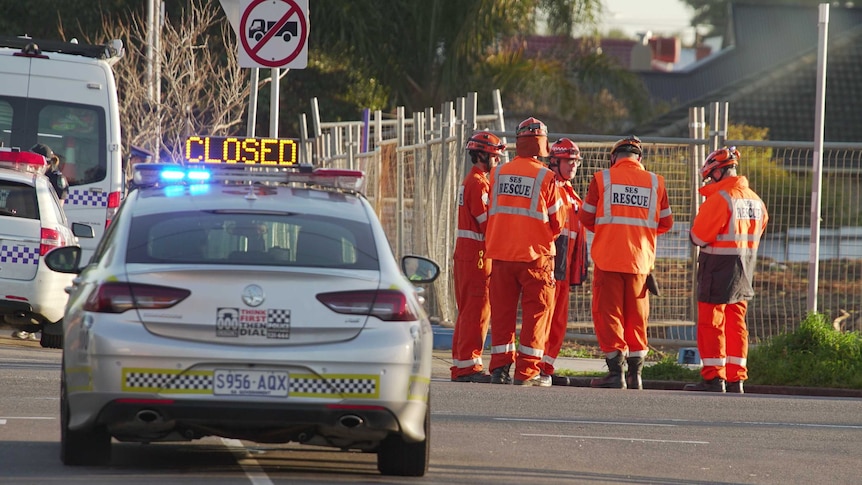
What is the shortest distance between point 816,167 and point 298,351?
902 centimetres

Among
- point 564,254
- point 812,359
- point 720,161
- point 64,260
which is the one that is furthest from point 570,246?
point 64,260

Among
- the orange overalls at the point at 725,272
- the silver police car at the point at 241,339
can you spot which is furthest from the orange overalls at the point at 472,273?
the silver police car at the point at 241,339

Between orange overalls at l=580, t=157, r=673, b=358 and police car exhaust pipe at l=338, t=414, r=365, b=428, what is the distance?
5.98 m

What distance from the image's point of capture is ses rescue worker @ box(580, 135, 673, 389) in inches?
519

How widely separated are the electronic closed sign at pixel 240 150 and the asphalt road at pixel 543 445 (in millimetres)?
1840

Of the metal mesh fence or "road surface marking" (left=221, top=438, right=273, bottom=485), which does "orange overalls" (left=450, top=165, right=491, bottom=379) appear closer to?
the metal mesh fence

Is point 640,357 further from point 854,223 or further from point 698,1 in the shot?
point 698,1

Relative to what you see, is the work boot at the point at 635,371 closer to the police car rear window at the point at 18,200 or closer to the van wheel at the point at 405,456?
the police car rear window at the point at 18,200

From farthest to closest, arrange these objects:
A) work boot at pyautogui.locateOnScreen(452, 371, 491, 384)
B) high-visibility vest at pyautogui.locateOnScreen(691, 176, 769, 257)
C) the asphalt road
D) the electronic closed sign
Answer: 1. high-visibility vest at pyautogui.locateOnScreen(691, 176, 769, 257)
2. work boot at pyautogui.locateOnScreen(452, 371, 491, 384)
3. the electronic closed sign
4. the asphalt road

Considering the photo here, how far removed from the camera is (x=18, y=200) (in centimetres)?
1476

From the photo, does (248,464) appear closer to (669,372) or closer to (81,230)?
(669,372)

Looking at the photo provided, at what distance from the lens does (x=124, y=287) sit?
7.36 m

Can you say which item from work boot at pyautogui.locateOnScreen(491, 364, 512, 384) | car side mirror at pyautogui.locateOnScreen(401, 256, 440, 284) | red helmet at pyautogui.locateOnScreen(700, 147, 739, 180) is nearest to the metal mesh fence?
red helmet at pyautogui.locateOnScreen(700, 147, 739, 180)

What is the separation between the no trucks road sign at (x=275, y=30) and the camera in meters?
13.0
